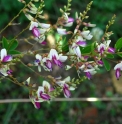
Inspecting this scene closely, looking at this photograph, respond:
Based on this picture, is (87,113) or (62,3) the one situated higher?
(62,3)

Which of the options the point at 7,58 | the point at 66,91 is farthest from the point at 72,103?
the point at 7,58

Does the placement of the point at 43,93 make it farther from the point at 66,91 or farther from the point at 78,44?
the point at 78,44

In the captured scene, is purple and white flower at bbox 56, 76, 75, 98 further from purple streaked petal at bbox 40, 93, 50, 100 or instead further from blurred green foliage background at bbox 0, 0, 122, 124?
blurred green foliage background at bbox 0, 0, 122, 124

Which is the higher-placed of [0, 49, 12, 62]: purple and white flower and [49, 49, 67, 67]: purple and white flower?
[0, 49, 12, 62]: purple and white flower

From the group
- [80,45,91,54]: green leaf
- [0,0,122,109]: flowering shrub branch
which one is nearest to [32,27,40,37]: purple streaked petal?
→ [0,0,122,109]: flowering shrub branch

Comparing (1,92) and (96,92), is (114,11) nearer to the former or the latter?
(96,92)

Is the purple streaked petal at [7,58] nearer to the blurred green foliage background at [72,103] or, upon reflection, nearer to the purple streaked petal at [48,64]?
the purple streaked petal at [48,64]

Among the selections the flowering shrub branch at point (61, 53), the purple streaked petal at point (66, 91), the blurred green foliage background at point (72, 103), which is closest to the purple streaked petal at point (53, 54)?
the flowering shrub branch at point (61, 53)

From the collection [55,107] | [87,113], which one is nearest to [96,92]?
[87,113]
